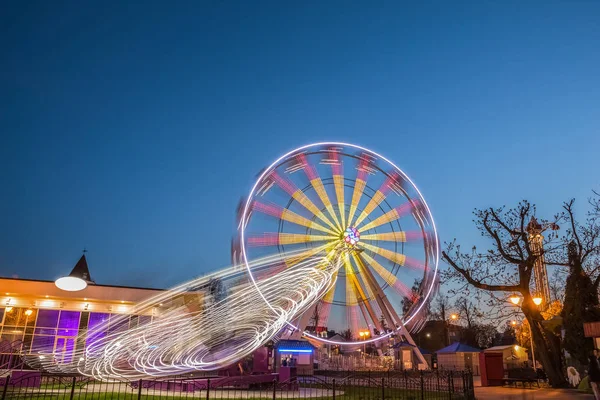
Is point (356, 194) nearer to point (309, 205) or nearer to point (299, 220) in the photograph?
point (309, 205)

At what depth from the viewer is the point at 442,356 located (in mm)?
45812

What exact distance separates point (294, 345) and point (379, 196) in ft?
31.8

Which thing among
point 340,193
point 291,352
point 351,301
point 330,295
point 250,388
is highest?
point 340,193

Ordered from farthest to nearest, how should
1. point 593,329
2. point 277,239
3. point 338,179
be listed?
point 338,179
point 277,239
point 593,329

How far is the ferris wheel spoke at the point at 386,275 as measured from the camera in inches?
1115

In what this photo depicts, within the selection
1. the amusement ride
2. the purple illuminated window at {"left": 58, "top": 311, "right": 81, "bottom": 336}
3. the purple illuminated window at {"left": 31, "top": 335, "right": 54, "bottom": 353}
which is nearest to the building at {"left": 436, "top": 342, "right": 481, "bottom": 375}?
the amusement ride

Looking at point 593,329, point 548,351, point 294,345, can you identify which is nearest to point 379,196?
point 294,345

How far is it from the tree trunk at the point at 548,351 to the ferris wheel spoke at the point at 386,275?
21.2 feet

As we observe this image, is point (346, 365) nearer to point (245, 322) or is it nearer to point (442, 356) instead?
point (442, 356)

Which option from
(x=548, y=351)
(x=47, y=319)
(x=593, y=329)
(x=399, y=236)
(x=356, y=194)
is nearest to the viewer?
(x=593, y=329)

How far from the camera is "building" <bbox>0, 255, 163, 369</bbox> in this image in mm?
28375

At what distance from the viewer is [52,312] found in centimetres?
2966

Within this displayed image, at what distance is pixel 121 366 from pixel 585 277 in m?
23.5

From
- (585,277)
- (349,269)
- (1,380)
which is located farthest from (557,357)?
(1,380)
